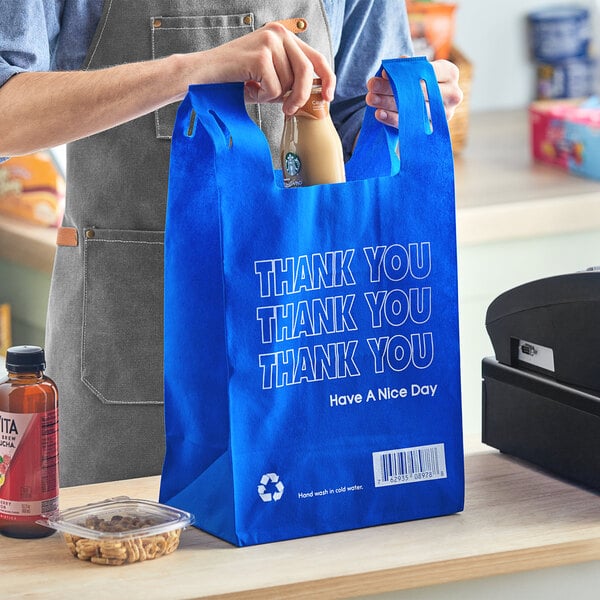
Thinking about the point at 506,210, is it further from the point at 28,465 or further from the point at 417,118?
the point at 28,465

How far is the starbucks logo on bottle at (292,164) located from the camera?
1092 mm

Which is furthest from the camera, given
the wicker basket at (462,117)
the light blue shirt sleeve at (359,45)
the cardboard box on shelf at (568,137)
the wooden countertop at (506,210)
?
the wicker basket at (462,117)

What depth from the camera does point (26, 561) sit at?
3.33ft

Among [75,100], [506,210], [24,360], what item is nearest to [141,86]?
→ [75,100]

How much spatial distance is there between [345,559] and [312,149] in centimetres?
36

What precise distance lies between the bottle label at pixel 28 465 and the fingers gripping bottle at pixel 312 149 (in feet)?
0.98

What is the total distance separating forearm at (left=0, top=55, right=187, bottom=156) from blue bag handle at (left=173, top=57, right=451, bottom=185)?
0.08m

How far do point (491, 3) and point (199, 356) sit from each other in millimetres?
2509

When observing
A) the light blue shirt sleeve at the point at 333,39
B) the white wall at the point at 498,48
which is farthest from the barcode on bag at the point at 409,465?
the white wall at the point at 498,48

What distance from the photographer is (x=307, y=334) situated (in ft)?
3.44

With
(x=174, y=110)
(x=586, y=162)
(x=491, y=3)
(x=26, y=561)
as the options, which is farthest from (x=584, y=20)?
(x=26, y=561)

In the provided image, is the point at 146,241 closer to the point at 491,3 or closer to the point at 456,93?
the point at 456,93

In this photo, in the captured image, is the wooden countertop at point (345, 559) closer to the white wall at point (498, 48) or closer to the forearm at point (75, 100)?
the forearm at point (75, 100)

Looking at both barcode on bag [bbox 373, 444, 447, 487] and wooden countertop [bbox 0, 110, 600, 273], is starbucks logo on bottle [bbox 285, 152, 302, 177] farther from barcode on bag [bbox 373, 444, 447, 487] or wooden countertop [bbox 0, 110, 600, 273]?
wooden countertop [bbox 0, 110, 600, 273]
